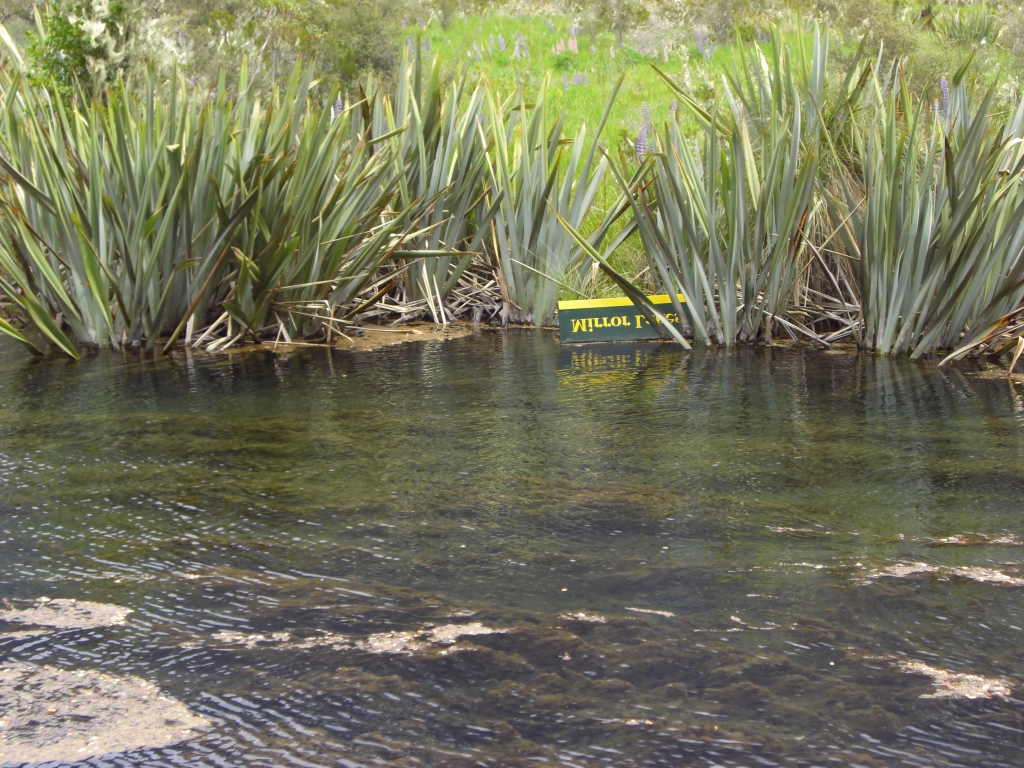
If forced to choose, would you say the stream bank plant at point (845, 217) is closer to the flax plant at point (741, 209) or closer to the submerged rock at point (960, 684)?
the flax plant at point (741, 209)

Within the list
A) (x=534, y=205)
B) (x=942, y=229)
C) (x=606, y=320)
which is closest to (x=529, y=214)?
(x=534, y=205)

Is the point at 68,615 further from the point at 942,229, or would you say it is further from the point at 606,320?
the point at 606,320

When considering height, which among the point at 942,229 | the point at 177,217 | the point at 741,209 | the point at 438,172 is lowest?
the point at 942,229

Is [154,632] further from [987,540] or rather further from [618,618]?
[987,540]

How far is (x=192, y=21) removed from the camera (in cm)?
1545

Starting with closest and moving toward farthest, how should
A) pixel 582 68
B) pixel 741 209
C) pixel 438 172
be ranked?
pixel 741 209 → pixel 438 172 → pixel 582 68

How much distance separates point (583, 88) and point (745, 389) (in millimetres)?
10958

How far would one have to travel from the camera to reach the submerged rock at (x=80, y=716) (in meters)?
1.09

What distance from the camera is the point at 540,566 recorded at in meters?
1.58

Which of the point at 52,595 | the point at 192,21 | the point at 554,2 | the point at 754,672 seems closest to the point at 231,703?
the point at 52,595

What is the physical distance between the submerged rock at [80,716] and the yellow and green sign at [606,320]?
3248mm

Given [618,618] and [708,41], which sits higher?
[708,41]

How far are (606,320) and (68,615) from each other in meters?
3.20

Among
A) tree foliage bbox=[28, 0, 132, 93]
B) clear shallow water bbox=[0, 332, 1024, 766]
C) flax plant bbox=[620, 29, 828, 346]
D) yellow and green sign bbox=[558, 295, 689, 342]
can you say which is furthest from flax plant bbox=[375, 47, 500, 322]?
tree foliage bbox=[28, 0, 132, 93]
